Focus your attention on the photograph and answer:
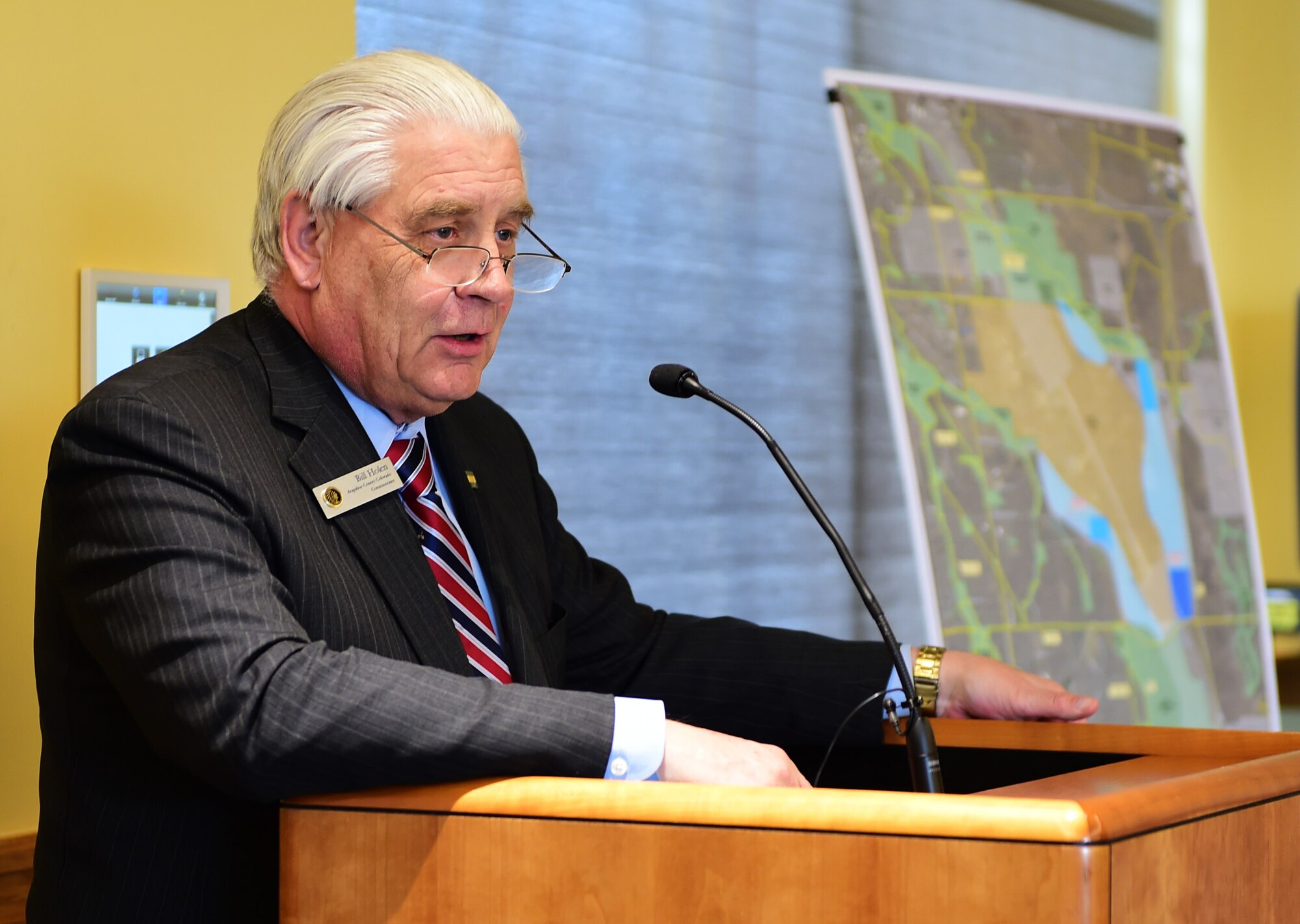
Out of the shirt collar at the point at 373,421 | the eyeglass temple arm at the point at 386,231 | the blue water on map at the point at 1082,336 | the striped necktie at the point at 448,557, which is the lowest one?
the striped necktie at the point at 448,557

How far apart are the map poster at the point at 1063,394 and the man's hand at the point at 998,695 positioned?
86 centimetres

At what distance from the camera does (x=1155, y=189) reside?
325 centimetres

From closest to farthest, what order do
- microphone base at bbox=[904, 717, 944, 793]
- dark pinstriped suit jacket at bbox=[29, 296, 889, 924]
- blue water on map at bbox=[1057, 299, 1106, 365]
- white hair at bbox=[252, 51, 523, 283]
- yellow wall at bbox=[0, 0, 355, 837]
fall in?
1. dark pinstriped suit jacket at bbox=[29, 296, 889, 924]
2. microphone base at bbox=[904, 717, 944, 793]
3. white hair at bbox=[252, 51, 523, 283]
4. yellow wall at bbox=[0, 0, 355, 837]
5. blue water on map at bbox=[1057, 299, 1106, 365]

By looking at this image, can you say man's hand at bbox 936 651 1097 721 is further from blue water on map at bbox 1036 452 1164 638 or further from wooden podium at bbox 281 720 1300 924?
blue water on map at bbox 1036 452 1164 638

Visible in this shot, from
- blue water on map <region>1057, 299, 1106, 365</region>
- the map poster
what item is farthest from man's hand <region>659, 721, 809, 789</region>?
blue water on map <region>1057, 299, 1106, 365</region>

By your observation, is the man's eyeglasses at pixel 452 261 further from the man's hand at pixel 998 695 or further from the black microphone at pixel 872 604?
the man's hand at pixel 998 695

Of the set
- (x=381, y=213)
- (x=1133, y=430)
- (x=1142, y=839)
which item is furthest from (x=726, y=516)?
(x=1142, y=839)

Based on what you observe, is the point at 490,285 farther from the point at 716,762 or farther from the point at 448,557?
the point at 716,762

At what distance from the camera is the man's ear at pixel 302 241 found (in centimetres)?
167

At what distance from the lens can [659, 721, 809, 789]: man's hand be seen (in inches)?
50.9

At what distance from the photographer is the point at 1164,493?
307cm

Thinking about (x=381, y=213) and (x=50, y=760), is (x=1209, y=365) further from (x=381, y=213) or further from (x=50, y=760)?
(x=50, y=760)

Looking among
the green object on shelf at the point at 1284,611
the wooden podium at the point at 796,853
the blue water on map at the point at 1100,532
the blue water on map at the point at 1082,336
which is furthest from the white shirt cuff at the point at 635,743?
the green object on shelf at the point at 1284,611

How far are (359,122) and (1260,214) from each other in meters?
4.10
